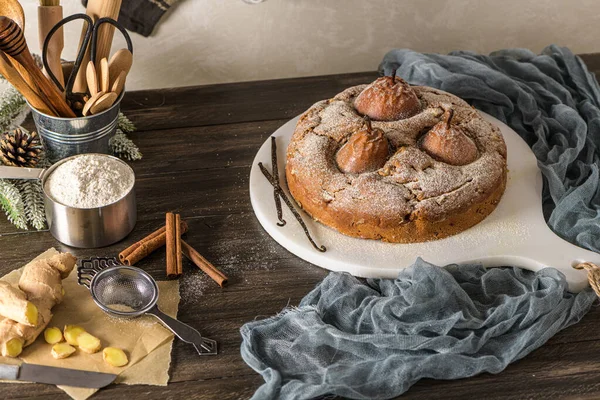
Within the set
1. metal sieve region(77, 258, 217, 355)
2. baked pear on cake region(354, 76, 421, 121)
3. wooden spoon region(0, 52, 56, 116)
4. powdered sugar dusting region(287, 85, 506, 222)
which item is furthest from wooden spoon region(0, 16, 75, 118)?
baked pear on cake region(354, 76, 421, 121)

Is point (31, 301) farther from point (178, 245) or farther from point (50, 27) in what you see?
point (50, 27)

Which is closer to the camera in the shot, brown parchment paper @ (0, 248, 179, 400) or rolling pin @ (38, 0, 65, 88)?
brown parchment paper @ (0, 248, 179, 400)

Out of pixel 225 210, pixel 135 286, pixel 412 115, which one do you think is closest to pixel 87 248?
pixel 135 286

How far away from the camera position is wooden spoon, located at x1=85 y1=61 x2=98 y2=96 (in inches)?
57.0

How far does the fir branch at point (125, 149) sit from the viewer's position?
1.59 metres

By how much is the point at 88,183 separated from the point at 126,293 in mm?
211

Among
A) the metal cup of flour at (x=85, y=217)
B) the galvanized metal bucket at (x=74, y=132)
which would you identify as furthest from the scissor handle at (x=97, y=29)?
the metal cup of flour at (x=85, y=217)

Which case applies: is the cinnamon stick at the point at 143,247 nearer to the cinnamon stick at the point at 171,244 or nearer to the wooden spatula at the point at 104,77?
the cinnamon stick at the point at 171,244

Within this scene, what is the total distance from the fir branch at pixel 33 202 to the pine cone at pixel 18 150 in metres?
0.04

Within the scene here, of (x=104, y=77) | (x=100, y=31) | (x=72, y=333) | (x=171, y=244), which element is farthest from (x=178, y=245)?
(x=100, y=31)

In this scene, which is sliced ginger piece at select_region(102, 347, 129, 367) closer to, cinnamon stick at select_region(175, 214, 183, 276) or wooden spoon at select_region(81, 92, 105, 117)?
cinnamon stick at select_region(175, 214, 183, 276)

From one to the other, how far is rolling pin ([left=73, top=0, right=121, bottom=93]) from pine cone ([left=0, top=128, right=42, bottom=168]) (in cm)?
15

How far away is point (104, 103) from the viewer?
143cm

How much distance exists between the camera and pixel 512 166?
60.2 inches
